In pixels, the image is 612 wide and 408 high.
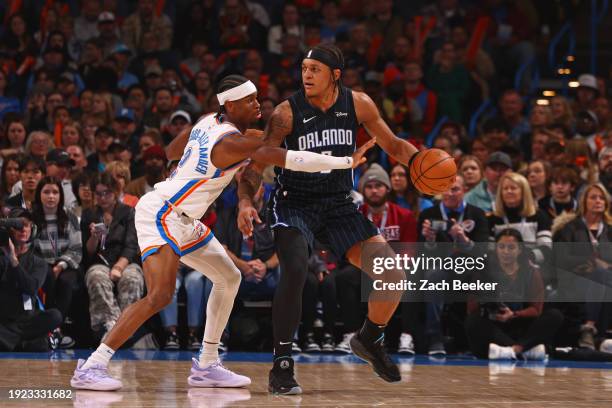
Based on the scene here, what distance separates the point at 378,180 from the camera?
9.97m

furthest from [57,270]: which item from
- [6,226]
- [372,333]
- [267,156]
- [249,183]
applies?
[267,156]

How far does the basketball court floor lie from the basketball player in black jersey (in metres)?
0.30

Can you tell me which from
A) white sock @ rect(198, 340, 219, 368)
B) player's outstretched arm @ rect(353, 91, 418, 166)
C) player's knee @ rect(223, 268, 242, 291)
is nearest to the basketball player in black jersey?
player's outstretched arm @ rect(353, 91, 418, 166)

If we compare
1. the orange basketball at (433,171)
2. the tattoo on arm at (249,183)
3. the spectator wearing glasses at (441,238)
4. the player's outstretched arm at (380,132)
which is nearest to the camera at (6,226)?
the tattoo on arm at (249,183)

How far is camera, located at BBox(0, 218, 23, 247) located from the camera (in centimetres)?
864

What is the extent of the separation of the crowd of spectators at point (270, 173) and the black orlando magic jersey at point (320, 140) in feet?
9.60

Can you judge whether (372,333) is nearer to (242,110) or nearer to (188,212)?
(188,212)

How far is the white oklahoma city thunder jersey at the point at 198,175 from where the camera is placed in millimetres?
6570

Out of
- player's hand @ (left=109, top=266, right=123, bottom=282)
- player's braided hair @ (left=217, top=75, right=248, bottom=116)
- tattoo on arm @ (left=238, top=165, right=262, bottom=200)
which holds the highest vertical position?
player's braided hair @ (left=217, top=75, right=248, bottom=116)

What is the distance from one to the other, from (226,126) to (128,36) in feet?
Answer: 28.9

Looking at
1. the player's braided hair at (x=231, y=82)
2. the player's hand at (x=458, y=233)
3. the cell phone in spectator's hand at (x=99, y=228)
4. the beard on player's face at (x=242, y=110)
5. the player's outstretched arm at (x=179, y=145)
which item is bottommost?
the player's hand at (x=458, y=233)

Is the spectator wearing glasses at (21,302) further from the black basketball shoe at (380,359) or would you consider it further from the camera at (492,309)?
the camera at (492,309)

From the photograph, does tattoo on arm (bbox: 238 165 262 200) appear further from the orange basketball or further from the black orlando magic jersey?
the orange basketball

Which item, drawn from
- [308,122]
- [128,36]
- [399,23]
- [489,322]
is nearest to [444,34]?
[399,23]
